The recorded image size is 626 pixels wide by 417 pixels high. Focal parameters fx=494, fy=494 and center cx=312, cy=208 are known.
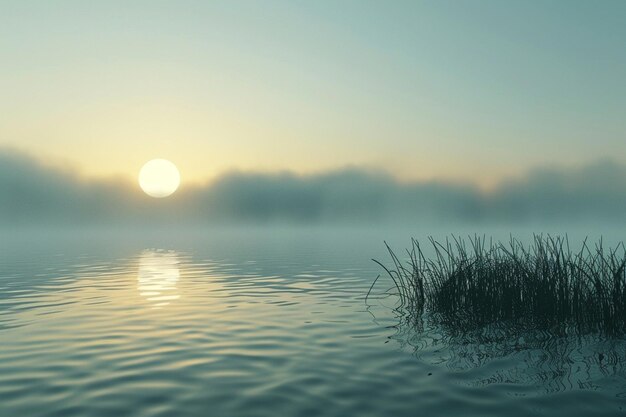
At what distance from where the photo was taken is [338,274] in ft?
120

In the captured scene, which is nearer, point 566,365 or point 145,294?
point 566,365

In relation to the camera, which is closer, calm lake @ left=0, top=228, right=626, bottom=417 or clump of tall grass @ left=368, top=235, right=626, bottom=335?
calm lake @ left=0, top=228, right=626, bottom=417

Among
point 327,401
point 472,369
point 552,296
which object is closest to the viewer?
point 327,401

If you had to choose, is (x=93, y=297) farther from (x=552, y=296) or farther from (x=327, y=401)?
(x=552, y=296)

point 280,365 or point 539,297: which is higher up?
point 539,297

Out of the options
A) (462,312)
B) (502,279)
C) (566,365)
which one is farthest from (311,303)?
(566,365)

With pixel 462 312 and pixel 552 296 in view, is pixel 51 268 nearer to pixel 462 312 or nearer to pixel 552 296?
pixel 462 312

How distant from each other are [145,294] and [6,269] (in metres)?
21.8

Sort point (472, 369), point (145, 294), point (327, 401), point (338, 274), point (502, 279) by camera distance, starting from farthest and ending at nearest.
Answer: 1. point (338, 274)
2. point (145, 294)
3. point (502, 279)
4. point (472, 369)
5. point (327, 401)

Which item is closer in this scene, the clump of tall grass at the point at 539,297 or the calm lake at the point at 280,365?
the calm lake at the point at 280,365

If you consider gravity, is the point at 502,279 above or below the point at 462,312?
above

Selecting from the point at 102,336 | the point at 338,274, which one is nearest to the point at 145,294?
the point at 102,336

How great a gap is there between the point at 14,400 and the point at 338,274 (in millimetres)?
28477

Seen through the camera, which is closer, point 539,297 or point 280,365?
point 280,365
